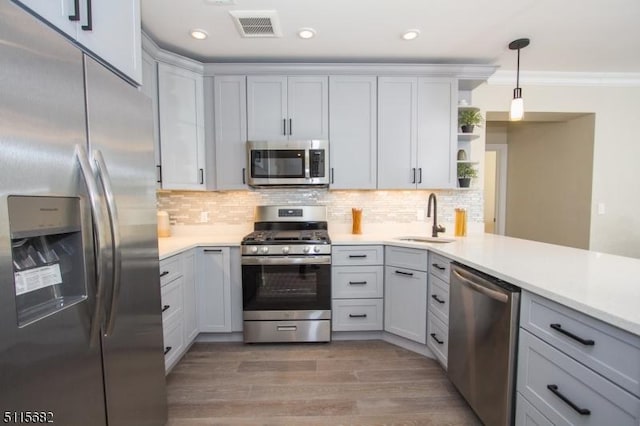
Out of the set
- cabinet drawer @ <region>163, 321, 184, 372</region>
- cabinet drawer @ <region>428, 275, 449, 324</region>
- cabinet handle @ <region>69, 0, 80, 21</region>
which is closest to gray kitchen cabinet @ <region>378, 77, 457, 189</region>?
cabinet drawer @ <region>428, 275, 449, 324</region>

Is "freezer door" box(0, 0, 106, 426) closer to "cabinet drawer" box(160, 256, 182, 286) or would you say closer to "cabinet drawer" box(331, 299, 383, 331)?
"cabinet drawer" box(160, 256, 182, 286)

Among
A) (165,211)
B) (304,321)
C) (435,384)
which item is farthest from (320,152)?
(435,384)

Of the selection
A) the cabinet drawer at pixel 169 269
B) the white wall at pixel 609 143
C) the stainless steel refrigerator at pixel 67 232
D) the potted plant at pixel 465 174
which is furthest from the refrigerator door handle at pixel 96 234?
the white wall at pixel 609 143

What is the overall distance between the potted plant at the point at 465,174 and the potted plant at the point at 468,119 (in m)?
0.35

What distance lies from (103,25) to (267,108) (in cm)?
164

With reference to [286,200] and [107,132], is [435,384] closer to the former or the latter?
[286,200]

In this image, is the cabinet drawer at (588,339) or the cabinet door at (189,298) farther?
the cabinet door at (189,298)

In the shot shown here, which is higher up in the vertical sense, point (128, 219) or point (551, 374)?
point (128, 219)

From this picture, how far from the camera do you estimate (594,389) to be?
0.89 metres

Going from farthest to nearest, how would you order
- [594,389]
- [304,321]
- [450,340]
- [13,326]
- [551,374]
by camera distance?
[304,321]
[450,340]
[551,374]
[594,389]
[13,326]

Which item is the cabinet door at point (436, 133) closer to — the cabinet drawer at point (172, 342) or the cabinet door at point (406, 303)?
the cabinet door at point (406, 303)

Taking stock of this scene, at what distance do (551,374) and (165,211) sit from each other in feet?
10.1

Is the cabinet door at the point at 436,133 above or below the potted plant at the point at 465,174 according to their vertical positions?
above

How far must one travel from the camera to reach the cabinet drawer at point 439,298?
6.25 feet
